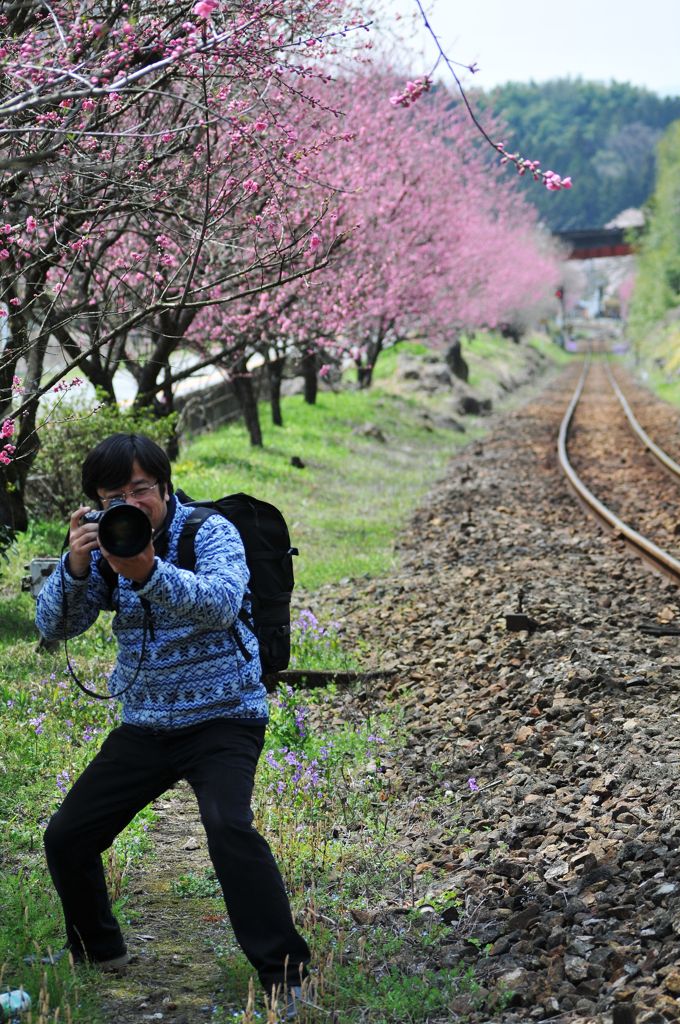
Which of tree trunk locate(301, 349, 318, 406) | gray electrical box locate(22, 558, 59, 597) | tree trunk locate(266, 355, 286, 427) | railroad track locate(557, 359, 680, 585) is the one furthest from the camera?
tree trunk locate(301, 349, 318, 406)

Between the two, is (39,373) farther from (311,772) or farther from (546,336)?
(546,336)

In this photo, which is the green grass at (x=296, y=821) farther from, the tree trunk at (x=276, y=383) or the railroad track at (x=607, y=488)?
the tree trunk at (x=276, y=383)

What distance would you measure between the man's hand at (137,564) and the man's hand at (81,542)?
0.16m

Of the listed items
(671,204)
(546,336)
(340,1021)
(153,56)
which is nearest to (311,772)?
(340,1021)

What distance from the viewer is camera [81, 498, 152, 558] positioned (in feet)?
11.3

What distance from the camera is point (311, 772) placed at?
626cm

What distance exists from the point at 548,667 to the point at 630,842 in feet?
8.85

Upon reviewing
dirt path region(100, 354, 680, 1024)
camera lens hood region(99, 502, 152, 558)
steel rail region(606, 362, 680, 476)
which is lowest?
steel rail region(606, 362, 680, 476)

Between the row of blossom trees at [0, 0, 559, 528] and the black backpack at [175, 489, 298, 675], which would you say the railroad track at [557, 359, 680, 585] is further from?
the black backpack at [175, 489, 298, 675]

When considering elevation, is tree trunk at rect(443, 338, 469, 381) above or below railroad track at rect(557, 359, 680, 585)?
above

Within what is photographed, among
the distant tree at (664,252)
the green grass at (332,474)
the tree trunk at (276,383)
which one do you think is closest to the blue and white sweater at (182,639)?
the green grass at (332,474)

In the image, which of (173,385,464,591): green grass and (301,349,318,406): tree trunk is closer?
(173,385,464,591): green grass

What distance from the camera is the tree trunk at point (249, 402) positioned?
61.2ft

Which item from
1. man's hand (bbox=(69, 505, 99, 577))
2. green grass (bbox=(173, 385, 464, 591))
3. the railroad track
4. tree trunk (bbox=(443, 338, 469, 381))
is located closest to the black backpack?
man's hand (bbox=(69, 505, 99, 577))
